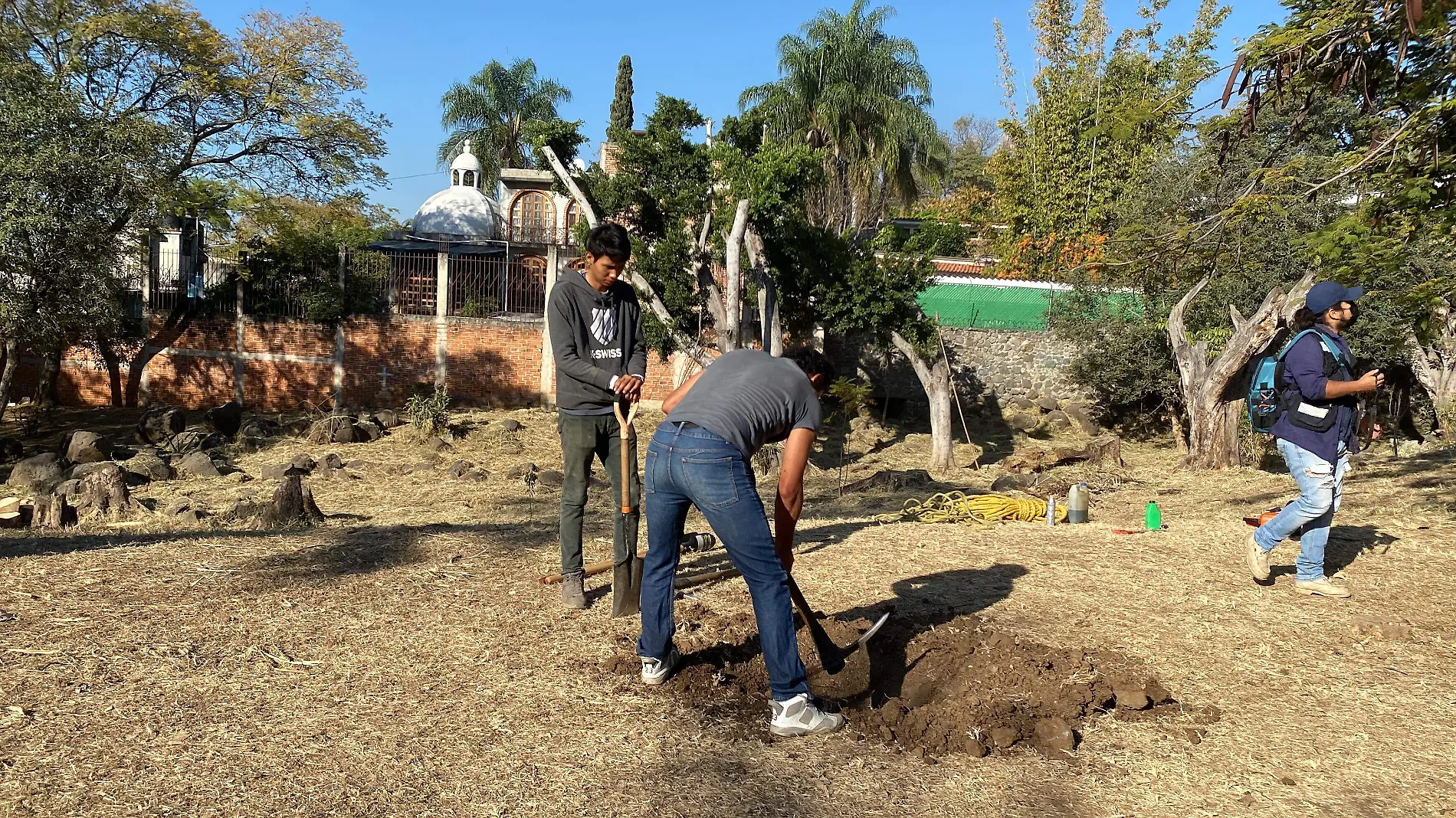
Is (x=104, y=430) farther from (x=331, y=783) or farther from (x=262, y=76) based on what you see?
(x=331, y=783)

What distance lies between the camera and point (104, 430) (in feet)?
58.7

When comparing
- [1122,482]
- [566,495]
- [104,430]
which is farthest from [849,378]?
[566,495]

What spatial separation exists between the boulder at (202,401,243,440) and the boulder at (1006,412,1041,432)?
45.1ft

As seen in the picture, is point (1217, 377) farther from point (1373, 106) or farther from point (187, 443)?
point (187, 443)

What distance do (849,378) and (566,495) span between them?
48.7ft

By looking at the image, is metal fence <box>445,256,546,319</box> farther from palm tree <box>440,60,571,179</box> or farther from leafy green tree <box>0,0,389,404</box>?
palm tree <box>440,60,571,179</box>

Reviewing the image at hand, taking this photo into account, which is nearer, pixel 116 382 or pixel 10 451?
pixel 10 451

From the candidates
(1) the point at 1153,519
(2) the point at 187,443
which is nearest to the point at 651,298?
(2) the point at 187,443

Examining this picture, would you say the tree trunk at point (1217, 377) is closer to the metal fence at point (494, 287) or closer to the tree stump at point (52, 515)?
the metal fence at point (494, 287)

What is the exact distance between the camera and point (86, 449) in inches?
584

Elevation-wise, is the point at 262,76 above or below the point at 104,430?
above

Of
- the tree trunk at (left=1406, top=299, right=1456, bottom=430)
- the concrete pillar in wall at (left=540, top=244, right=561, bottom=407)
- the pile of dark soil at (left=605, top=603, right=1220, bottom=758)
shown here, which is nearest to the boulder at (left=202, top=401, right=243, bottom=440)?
the concrete pillar in wall at (left=540, top=244, right=561, bottom=407)

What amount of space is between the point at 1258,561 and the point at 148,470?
13.0 m

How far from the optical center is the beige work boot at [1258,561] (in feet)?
19.3
